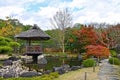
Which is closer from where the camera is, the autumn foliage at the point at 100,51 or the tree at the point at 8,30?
the autumn foliage at the point at 100,51

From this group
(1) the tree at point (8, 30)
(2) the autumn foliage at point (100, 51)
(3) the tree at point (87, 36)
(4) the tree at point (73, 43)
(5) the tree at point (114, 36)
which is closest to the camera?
(2) the autumn foliage at point (100, 51)

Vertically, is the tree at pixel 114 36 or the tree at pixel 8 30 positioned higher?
the tree at pixel 8 30

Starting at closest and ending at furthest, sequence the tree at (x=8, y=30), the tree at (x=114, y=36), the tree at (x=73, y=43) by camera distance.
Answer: the tree at (x=114, y=36), the tree at (x=73, y=43), the tree at (x=8, y=30)

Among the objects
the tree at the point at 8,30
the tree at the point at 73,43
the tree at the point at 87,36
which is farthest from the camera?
the tree at the point at 8,30

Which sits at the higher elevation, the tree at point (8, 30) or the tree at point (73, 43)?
the tree at point (8, 30)

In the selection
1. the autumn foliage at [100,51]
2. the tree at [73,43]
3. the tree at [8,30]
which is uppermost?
the tree at [8,30]

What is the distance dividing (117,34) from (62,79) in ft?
96.3

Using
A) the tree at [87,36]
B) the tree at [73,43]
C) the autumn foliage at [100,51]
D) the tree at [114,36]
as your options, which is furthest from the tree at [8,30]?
the autumn foliage at [100,51]

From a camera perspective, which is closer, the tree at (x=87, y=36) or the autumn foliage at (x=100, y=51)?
the autumn foliage at (x=100, y=51)

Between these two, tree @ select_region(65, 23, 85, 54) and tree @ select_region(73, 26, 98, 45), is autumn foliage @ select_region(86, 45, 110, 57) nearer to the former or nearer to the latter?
tree @ select_region(73, 26, 98, 45)

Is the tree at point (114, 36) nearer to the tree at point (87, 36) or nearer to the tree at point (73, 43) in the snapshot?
the tree at point (87, 36)

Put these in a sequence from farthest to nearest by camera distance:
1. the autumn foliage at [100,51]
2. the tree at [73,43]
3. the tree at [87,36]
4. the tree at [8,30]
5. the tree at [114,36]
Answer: the tree at [8,30] < the tree at [73,43] < the tree at [114,36] < the tree at [87,36] < the autumn foliage at [100,51]

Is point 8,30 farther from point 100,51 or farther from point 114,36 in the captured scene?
point 100,51

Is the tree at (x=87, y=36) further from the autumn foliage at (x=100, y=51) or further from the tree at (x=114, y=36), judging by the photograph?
the autumn foliage at (x=100, y=51)
